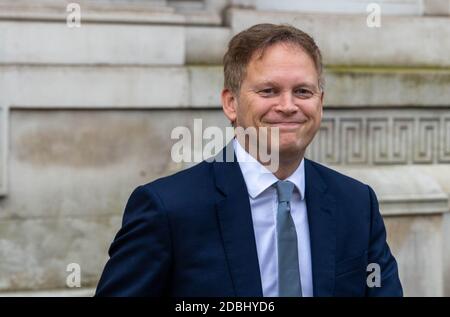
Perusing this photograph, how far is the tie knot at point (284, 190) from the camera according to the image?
2939 mm

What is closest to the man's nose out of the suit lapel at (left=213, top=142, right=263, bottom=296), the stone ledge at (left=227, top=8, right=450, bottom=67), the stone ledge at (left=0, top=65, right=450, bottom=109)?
the suit lapel at (left=213, top=142, right=263, bottom=296)

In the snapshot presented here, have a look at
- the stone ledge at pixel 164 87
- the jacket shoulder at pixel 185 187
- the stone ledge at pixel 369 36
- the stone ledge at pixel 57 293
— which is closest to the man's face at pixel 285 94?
the jacket shoulder at pixel 185 187

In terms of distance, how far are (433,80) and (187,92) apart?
1883mm

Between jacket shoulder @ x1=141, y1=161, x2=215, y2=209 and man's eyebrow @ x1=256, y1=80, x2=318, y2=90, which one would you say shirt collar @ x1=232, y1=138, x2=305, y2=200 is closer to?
jacket shoulder @ x1=141, y1=161, x2=215, y2=209

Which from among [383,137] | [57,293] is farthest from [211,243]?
[383,137]

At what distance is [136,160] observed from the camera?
20.9 feet

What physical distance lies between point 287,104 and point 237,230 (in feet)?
1.35

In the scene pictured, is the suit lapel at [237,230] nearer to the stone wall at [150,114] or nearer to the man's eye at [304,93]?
the man's eye at [304,93]
